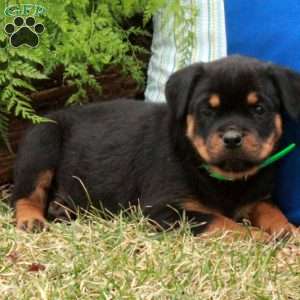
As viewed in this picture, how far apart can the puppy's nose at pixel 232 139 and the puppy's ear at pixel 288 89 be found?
34 centimetres

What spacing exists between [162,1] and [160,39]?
0.69 metres

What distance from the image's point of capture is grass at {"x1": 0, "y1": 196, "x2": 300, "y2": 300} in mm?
3779

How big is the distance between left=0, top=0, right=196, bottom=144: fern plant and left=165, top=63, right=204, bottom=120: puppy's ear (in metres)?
0.74

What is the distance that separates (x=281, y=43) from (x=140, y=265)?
65.6 inches

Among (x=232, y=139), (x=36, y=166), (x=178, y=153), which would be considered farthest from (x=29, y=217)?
(x=232, y=139)

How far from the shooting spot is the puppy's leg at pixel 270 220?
4656mm

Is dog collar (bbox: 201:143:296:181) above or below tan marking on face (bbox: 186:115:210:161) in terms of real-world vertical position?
below

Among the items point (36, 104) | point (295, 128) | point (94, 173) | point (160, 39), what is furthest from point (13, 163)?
point (295, 128)

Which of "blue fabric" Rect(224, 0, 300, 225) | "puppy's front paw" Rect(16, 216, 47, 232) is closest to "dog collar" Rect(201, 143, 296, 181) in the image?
"blue fabric" Rect(224, 0, 300, 225)

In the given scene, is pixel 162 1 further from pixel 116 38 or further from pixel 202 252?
pixel 202 252

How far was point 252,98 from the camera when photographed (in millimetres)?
4453

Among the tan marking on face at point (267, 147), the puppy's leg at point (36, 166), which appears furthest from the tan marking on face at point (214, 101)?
the puppy's leg at point (36, 166)

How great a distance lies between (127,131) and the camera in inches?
204

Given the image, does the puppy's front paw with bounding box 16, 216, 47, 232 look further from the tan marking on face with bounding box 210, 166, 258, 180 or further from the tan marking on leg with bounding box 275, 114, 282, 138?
the tan marking on leg with bounding box 275, 114, 282, 138
